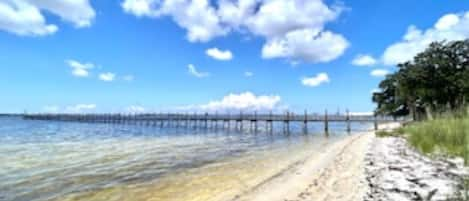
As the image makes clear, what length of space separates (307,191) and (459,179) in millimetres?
3658

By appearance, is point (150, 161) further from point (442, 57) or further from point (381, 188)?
point (442, 57)

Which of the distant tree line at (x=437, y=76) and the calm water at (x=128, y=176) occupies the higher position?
the distant tree line at (x=437, y=76)

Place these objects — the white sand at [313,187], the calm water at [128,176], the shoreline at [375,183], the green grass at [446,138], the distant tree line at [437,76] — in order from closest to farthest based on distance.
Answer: the shoreline at [375,183]
the white sand at [313,187]
the green grass at [446,138]
the calm water at [128,176]
the distant tree line at [437,76]

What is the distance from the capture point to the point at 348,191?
799cm

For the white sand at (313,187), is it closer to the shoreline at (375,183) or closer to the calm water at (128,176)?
the shoreline at (375,183)

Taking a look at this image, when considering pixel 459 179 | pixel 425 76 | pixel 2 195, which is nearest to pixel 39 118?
pixel 425 76

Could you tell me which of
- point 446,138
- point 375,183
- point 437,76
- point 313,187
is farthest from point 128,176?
point 437,76

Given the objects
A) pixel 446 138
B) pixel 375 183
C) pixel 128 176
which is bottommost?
pixel 128 176

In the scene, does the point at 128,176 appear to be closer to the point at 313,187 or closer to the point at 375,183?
the point at 313,187

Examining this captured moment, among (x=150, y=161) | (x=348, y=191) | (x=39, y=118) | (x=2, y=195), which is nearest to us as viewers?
(x=348, y=191)

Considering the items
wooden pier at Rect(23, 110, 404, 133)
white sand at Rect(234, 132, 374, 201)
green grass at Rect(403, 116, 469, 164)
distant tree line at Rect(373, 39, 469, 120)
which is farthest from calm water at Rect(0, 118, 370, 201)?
wooden pier at Rect(23, 110, 404, 133)

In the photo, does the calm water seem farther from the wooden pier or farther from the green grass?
the wooden pier

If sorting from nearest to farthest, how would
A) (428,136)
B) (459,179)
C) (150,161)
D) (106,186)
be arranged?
(459,179)
(106,186)
(428,136)
(150,161)

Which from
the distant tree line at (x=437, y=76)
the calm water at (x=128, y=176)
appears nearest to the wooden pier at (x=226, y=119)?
the distant tree line at (x=437, y=76)
